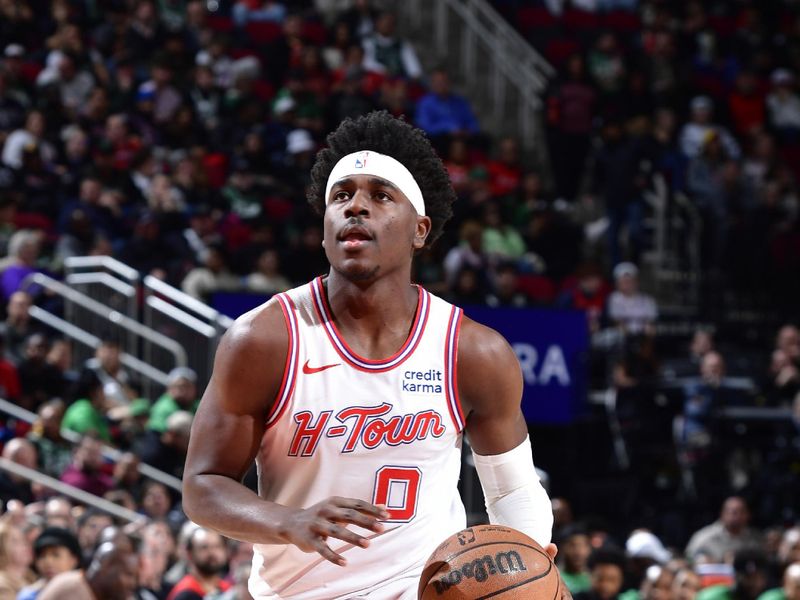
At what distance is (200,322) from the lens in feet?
39.1

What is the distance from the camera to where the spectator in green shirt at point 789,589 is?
374 inches

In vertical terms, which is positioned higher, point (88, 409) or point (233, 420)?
point (88, 409)

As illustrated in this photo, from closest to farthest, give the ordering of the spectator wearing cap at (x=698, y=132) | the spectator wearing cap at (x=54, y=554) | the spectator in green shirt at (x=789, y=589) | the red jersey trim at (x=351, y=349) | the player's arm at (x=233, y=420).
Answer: the player's arm at (x=233, y=420) → the red jersey trim at (x=351, y=349) → the spectator wearing cap at (x=54, y=554) → the spectator in green shirt at (x=789, y=589) → the spectator wearing cap at (x=698, y=132)

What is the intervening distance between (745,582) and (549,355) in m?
3.28

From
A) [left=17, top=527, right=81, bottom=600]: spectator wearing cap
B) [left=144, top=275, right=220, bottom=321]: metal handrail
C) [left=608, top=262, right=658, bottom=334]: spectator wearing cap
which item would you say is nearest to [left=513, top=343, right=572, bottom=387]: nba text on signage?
[left=608, top=262, right=658, bottom=334]: spectator wearing cap

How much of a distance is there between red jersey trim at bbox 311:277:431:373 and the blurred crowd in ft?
15.0

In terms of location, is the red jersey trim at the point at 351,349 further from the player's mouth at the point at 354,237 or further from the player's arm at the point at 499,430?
the player's mouth at the point at 354,237

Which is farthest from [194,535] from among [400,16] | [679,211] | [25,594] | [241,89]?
[400,16]

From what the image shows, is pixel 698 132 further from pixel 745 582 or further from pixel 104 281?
pixel 745 582

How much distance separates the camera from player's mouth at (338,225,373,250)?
166 inches

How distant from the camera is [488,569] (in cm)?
394

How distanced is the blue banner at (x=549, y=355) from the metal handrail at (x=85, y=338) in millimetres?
2788

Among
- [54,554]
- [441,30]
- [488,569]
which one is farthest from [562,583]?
[441,30]

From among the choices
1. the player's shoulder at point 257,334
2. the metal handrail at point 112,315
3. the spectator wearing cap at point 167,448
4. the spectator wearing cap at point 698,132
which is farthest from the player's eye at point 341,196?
the spectator wearing cap at point 698,132
